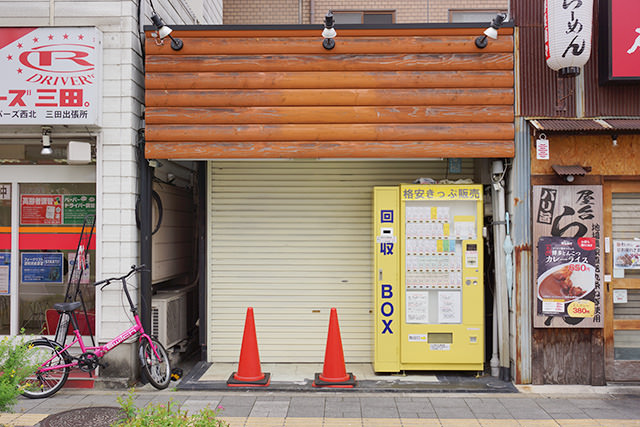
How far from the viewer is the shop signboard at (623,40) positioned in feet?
23.0

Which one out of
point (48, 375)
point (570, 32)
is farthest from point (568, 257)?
point (48, 375)

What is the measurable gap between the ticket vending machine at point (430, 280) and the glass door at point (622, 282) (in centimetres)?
179

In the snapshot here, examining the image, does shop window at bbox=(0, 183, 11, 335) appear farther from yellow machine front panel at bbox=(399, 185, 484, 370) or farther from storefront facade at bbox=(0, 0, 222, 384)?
yellow machine front panel at bbox=(399, 185, 484, 370)

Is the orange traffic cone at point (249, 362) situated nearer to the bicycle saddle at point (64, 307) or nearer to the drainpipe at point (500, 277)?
the bicycle saddle at point (64, 307)

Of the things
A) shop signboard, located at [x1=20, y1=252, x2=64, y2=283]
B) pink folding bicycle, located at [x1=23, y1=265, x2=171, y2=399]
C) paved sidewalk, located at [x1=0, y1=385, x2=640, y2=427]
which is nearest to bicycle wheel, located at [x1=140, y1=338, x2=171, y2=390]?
pink folding bicycle, located at [x1=23, y1=265, x2=171, y2=399]

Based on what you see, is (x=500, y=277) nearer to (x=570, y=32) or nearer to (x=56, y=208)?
(x=570, y=32)

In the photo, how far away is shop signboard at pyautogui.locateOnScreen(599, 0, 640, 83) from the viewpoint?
7004 mm

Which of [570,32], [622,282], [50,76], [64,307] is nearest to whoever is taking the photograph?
[570,32]

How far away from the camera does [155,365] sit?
7.08 metres

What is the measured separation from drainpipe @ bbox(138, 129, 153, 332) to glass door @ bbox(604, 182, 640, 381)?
A: 21.8 feet

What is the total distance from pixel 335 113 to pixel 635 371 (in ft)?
18.5

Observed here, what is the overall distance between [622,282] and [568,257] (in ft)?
3.07

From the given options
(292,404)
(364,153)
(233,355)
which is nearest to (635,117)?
(364,153)

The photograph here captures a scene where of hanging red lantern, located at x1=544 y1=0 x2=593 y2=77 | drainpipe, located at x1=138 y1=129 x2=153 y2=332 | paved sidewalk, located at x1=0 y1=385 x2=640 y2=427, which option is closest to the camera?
paved sidewalk, located at x1=0 y1=385 x2=640 y2=427
